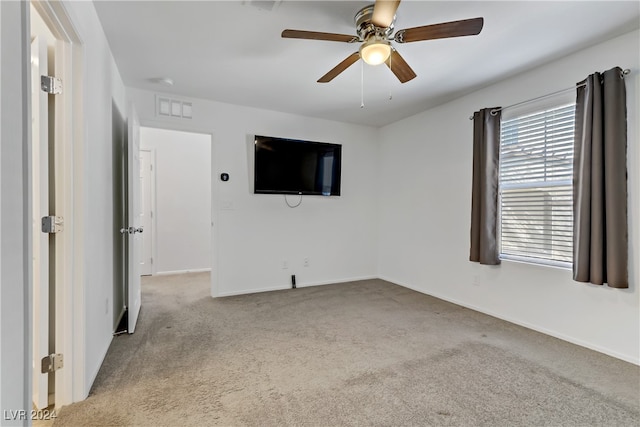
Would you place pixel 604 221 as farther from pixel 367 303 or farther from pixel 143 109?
pixel 143 109

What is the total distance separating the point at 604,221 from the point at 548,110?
43.1 inches

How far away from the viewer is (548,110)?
2713 mm

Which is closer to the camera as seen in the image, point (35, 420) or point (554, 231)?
point (35, 420)

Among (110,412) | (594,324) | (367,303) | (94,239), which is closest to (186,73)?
(94,239)

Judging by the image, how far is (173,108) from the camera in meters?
3.50

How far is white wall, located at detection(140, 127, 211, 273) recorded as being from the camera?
505 centimetres

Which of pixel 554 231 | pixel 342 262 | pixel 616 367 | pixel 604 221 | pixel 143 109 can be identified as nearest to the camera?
pixel 616 367

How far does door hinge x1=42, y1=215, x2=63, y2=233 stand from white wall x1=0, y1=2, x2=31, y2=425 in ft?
2.29

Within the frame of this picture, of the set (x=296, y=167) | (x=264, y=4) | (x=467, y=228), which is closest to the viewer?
(x=264, y=4)

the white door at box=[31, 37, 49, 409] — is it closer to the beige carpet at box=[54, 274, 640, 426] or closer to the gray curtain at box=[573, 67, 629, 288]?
the beige carpet at box=[54, 274, 640, 426]

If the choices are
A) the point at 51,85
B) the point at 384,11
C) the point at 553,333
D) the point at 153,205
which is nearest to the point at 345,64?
the point at 384,11

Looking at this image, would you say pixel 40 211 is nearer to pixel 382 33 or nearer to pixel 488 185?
pixel 382 33

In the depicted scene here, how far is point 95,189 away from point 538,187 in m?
3.61

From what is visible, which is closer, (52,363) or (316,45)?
(52,363)
